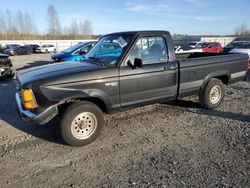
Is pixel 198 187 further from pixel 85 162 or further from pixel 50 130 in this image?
pixel 50 130

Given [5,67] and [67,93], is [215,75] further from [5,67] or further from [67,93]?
[5,67]

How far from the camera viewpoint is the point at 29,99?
4.29 metres

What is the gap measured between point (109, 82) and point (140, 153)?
139 centimetres

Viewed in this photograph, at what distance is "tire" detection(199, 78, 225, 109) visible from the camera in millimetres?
6406

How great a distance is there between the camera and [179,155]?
4.23 m

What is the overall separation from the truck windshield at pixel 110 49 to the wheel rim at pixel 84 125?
115cm

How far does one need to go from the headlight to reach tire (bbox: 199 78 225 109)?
3.96 m

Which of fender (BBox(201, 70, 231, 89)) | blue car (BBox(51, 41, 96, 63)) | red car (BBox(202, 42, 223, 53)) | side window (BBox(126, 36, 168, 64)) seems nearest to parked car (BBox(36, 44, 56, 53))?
red car (BBox(202, 42, 223, 53))

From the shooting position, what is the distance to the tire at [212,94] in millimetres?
6406

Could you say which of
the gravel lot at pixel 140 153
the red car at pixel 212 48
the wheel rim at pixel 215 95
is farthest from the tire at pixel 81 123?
the red car at pixel 212 48

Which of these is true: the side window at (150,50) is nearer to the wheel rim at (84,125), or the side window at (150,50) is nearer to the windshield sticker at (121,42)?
the windshield sticker at (121,42)

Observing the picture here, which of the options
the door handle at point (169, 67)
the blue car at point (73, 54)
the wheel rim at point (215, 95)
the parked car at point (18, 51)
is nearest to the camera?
the door handle at point (169, 67)

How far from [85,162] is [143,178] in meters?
0.99

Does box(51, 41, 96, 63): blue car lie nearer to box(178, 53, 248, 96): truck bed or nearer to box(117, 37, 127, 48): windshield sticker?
box(117, 37, 127, 48): windshield sticker
